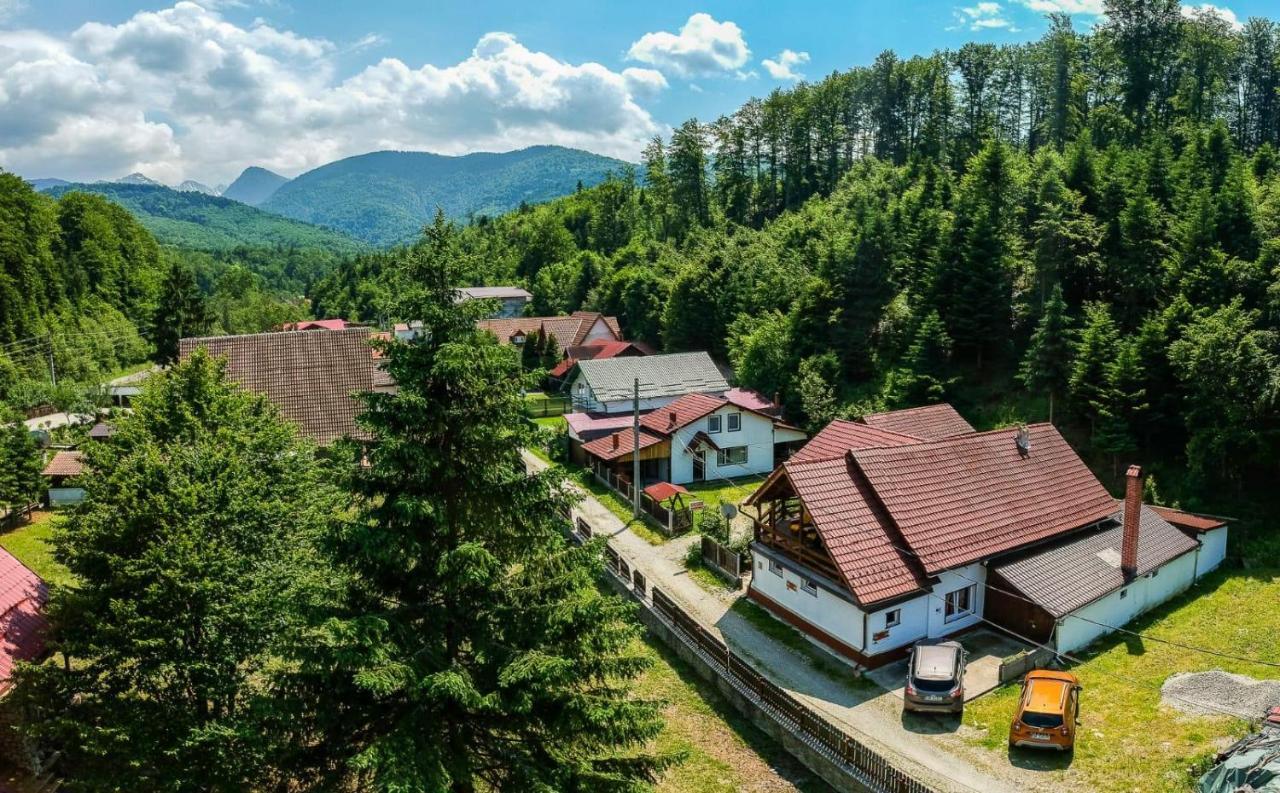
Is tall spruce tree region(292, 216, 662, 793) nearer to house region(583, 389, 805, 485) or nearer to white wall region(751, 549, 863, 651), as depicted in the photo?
white wall region(751, 549, 863, 651)

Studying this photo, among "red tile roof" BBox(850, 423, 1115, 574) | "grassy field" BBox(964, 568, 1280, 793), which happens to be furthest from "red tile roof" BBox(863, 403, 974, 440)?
"grassy field" BBox(964, 568, 1280, 793)

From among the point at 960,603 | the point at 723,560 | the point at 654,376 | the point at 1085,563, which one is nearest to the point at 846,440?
the point at 723,560

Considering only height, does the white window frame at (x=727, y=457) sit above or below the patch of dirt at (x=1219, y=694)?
above

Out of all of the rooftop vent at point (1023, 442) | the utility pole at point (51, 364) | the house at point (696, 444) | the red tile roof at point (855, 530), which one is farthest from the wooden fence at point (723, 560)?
the utility pole at point (51, 364)

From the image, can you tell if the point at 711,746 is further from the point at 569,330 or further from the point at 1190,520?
the point at 569,330

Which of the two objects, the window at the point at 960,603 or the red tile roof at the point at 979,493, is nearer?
the red tile roof at the point at 979,493

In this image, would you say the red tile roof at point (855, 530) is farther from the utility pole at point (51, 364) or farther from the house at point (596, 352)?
the utility pole at point (51, 364)

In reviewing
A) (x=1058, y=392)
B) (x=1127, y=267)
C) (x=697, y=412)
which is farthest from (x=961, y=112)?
(x=697, y=412)
